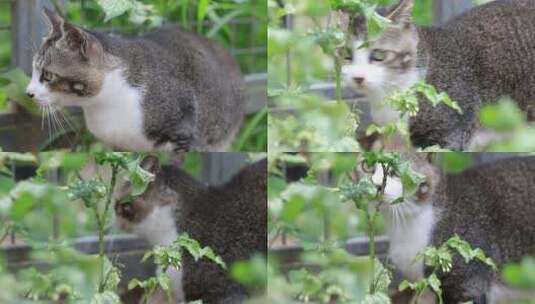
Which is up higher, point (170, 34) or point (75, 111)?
point (170, 34)

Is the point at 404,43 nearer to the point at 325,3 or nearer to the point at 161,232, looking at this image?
the point at 325,3

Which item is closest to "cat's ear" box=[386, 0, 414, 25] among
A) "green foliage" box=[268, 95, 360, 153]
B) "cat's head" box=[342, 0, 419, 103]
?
"cat's head" box=[342, 0, 419, 103]

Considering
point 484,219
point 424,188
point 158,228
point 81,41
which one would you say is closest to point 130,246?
point 158,228

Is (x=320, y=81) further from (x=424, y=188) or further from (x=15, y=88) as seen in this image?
(x=15, y=88)

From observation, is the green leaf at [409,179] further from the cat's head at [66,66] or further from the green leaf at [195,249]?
the cat's head at [66,66]

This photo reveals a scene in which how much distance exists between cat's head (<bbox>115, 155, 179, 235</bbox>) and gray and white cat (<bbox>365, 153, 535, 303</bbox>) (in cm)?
53

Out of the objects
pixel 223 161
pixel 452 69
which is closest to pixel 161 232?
pixel 223 161

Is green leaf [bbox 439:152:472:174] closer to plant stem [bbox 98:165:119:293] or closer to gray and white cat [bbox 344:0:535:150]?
gray and white cat [bbox 344:0:535:150]

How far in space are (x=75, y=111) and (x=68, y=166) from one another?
0.46ft

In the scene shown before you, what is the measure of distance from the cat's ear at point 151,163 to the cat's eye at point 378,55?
23.5 inches

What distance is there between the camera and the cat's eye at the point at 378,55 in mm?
2504

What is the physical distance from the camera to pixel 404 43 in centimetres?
252

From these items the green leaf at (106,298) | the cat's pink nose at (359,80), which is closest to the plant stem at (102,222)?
the green leaf at (106,298)

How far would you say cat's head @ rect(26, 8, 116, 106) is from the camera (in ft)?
8.07
